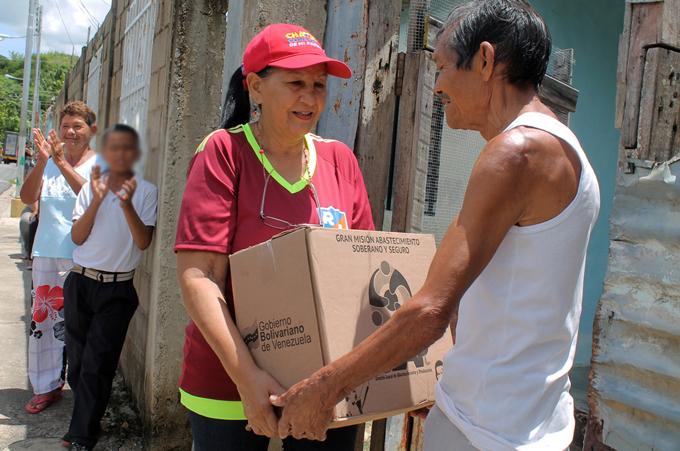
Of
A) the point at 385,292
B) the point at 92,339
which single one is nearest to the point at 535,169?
the point at 385,292

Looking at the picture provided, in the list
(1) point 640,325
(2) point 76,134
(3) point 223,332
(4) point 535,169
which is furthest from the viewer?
(2) point 76,134

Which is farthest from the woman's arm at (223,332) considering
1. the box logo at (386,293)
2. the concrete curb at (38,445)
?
the concrete curb at (38,445)

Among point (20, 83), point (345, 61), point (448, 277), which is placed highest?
point (20, 83)

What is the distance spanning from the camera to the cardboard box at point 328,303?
1.24 meters

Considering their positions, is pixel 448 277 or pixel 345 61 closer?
pixel 448 277

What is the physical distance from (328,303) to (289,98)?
0.69 metres

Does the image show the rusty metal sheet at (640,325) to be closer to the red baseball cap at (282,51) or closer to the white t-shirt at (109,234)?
the red baseball cap at (282,51)

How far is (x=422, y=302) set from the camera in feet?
3.51

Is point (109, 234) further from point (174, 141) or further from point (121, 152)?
point (121, 152)

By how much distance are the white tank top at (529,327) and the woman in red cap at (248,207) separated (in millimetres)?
535

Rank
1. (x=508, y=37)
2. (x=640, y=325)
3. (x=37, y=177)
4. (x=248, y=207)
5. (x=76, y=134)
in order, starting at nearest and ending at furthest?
1. (x=508, y=37)
2. (x=248, y=207)
3. (x=640, y=325)
4. (x=76, y=134)
5. (x=37, y=177)

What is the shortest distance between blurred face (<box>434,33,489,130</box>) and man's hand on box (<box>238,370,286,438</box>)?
849 mm

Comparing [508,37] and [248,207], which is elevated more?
[508,37]

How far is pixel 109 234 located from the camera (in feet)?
9.60
